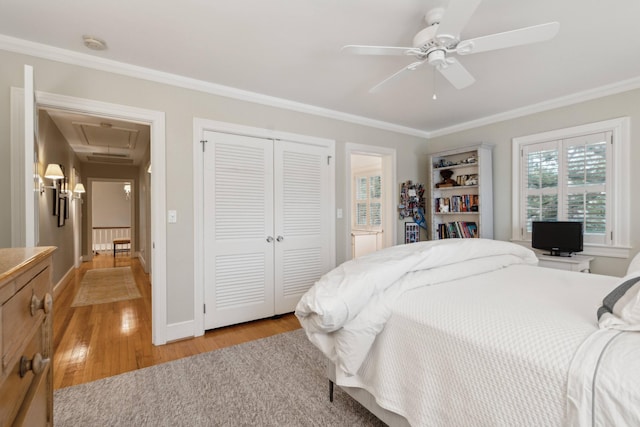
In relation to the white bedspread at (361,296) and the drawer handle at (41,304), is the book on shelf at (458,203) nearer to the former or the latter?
the white bedspread at (361,296)

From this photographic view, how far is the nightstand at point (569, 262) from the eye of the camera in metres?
3.03

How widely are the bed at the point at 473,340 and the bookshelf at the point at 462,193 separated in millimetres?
2115

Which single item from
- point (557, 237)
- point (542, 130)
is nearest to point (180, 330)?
point (557, 237)

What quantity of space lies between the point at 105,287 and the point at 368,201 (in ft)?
15.9

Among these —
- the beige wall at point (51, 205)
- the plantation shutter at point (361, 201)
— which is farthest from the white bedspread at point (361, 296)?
the plantation shutter at point (361, 201)

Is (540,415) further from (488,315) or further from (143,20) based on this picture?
(143,20)

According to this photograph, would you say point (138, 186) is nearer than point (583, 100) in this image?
No

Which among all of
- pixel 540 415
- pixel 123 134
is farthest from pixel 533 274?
pixel 123 134

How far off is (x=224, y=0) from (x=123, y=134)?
13.2 ft

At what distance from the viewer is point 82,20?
2016 mm

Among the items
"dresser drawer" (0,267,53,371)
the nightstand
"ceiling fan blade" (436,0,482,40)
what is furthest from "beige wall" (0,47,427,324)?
the nightstand

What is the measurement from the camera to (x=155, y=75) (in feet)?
8.95

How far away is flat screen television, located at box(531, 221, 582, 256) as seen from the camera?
3172 millimetres

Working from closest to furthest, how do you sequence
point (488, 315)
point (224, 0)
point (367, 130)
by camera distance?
point (488, 315)
point (224, 0)
point (367, 130)
